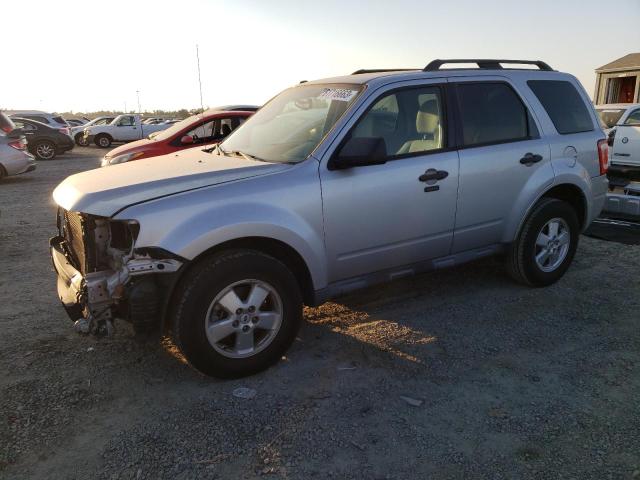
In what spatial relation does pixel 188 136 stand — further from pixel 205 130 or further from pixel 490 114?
pixel 490 114

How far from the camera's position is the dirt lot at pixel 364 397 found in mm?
2502

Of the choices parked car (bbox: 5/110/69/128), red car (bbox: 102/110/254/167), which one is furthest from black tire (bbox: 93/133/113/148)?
red car (bbox: 102/110/254/167)

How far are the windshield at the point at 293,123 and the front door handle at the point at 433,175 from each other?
750 mm

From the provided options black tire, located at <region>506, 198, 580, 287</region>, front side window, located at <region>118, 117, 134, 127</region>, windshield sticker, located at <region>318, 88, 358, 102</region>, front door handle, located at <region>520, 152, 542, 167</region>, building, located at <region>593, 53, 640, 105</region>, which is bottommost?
black tire, located at <region>506, 198, 580, 287</region>

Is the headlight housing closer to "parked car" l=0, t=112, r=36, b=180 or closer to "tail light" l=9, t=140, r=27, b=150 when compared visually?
"parked car" l=0, t=112, r=36, b=180

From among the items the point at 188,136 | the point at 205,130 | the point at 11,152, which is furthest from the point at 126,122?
the point at 188,136

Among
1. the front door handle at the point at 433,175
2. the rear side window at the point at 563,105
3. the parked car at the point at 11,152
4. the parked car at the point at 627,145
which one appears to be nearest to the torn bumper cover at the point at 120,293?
the front door handle at the point at 433,175

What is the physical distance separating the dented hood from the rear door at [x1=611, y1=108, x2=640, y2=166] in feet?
30.2

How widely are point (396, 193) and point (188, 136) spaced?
6.20 m

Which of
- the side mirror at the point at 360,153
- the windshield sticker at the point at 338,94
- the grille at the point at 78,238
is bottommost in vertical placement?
the grille at the point at 78,238

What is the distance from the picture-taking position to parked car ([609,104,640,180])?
9.88m

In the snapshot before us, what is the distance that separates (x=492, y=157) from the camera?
4.11 metres

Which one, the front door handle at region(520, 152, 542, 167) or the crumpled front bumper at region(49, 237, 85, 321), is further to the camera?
the front door handle at region(520, 152, 542, 167)

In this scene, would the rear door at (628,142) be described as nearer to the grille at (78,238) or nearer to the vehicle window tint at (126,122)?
the grille at (78,238)
